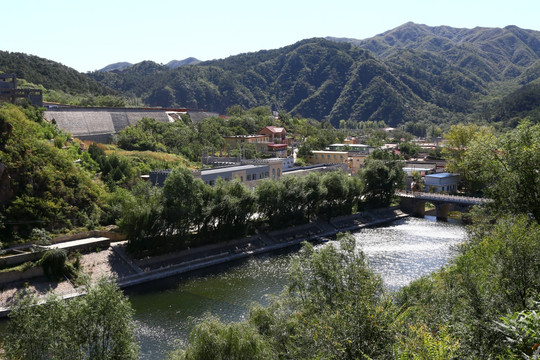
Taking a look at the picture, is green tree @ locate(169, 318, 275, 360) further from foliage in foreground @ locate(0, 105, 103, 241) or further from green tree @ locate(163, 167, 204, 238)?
foliage in foreground @ locate(0, 105, 103, 241)

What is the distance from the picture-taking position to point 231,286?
31609 mm

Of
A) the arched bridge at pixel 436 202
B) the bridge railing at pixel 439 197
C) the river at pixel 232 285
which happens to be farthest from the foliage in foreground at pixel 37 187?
the bridge railing at pixel 439 197

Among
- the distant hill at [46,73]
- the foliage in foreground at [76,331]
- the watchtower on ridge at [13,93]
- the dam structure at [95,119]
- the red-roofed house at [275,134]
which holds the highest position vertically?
the distant hill at [46,73]

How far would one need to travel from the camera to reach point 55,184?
3650 cm

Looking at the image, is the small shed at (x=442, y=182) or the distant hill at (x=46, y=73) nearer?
the small shed at (x=442, y=182)

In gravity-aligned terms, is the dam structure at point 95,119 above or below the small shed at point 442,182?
above

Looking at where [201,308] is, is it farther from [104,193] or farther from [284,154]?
[284,154]

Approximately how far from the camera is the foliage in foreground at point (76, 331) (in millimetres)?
15680

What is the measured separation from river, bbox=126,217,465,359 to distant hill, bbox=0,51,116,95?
237 feet

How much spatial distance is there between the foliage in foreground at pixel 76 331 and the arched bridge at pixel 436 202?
4486 cm

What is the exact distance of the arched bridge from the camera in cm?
5372

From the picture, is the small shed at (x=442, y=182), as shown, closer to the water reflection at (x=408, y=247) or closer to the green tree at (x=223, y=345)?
the water reflection at (x=408, y=247)

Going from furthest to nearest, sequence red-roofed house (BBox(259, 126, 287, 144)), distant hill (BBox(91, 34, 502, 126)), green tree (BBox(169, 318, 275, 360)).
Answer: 1. distant hill (BBox(91, 34, 502, 126))
2. red-roofed house (BBox(259, 126, 287, 144))
3. green tree (BBox(169, 318, 275, 360))

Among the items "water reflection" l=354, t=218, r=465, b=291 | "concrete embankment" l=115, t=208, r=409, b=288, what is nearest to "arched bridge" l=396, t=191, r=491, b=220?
"water reflection" l=354, t=218, r=465, b=291
